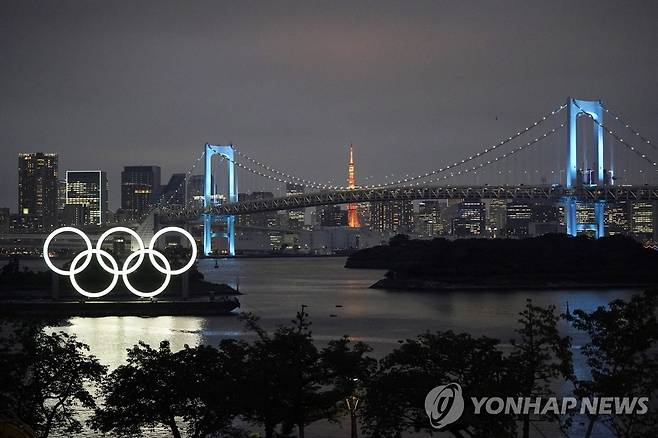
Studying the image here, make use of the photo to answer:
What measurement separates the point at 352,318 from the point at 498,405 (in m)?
15.0

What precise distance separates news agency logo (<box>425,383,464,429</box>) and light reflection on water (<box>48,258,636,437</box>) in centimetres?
292

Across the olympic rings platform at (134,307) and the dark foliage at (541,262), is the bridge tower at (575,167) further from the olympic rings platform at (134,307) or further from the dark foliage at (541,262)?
the olympic rings platform at (134,307)

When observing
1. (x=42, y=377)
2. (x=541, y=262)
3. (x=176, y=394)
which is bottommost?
(x=176, y=394)

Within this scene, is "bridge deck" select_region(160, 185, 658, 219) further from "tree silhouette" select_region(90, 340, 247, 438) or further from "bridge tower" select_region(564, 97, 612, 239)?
"tree silhouette" select_region(90, 340, 247, 438)

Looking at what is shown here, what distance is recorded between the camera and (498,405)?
25.1 ft

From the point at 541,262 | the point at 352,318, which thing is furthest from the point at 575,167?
the point at 352,318

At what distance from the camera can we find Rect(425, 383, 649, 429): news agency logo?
746 cm

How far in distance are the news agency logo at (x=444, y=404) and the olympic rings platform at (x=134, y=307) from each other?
625 inches

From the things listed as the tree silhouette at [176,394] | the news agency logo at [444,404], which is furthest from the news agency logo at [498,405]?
the tree silhouette at [176,394]

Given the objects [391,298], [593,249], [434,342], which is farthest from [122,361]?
[593,249]

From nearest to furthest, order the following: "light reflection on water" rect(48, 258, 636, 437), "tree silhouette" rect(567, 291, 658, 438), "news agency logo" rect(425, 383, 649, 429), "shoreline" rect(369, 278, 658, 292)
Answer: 1. "tree silhouette" rect(567, 291, 658, 438)
2. "news agency logo" rect(425, 383, 649, 429)
3. "light reflection on water" rect(48, 258, 636, 437)
4. "shoreline" rect(369, 278, 658, 292)

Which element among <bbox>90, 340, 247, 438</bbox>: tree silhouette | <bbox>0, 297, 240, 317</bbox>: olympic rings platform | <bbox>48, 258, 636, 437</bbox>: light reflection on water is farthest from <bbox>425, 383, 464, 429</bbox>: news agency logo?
<bbox>0, 297, 240, 317</bbox>: olympic rings platform

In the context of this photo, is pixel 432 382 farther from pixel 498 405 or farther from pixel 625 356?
pixel 625 356

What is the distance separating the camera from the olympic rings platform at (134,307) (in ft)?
76.0
